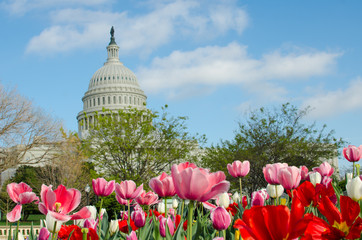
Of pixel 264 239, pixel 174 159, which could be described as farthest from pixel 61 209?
pixel 174 159

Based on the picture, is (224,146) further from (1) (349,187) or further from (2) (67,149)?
(1) (349,187)

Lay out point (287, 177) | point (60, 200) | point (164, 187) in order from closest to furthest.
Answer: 1. point (60, 200)
2. point (164, 187)
3. point (287, 177)

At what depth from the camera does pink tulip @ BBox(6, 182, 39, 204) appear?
2.31 m

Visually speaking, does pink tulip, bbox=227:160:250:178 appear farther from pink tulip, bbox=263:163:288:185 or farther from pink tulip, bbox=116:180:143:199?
pink tulip, bbox=116:180:143:199

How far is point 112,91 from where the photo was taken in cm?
8388

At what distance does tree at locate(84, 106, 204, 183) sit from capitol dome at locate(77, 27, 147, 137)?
55.8 m

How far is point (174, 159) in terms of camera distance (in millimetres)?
23688

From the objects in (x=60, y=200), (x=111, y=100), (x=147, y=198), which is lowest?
(x=60, y=200)

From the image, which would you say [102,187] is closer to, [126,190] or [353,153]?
[126,190]

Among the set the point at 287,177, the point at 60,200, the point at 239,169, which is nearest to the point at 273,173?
the point at 287,177

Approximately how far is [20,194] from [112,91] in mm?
82721

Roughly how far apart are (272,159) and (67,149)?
13867mm

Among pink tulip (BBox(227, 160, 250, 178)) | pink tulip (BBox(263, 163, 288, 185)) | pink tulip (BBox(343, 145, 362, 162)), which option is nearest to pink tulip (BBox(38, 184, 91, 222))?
pink tulip (BBox(263, 163, 288, 185))

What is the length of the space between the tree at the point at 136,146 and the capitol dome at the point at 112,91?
55798mm
